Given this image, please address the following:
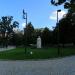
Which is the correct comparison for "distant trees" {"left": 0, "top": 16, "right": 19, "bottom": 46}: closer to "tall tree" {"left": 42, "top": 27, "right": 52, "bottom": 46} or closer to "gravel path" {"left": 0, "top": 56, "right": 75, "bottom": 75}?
"tall tree" {"left": 42, "top": 27, "right": 52, "bottom": 46}

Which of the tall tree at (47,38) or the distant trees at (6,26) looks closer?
the tall tree at (47,38)

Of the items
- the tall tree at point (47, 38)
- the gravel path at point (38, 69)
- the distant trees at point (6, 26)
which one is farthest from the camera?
the distant trees at point (6, 26)

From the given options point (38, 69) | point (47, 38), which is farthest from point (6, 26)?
point (38, 69)

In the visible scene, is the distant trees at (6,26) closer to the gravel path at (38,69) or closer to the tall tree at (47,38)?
the tall tree at (47,38)

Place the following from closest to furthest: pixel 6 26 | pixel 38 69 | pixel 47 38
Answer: pixel 38 69 < pixel 47 38 < pixel 6 26

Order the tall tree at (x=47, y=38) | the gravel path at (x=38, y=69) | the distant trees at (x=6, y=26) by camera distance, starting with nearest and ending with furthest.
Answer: the gravel path at (x=38, y=69), the tall tree at (x=47, y=38), the distant trees at (x=6, y=26)

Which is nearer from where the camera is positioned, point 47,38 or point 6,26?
point 47,38

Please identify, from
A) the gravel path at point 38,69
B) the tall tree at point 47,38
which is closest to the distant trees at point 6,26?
the tall tree at point 47,38

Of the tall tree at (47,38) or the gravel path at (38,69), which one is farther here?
the tall tree at (47,38)

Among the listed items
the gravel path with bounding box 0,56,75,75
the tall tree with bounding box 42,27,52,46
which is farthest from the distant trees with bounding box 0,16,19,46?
the gravel path with bounding box 0,56,75,75

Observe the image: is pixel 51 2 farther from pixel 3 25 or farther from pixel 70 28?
pixel 3 25

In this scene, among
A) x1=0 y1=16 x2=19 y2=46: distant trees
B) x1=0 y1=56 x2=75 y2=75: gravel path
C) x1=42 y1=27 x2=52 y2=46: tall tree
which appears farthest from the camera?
x1=0 y1=16 x2=19 y2=46: distant trees

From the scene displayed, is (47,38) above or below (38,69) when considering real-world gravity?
above

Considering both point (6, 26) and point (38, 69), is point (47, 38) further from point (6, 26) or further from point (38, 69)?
point (38, 69)
